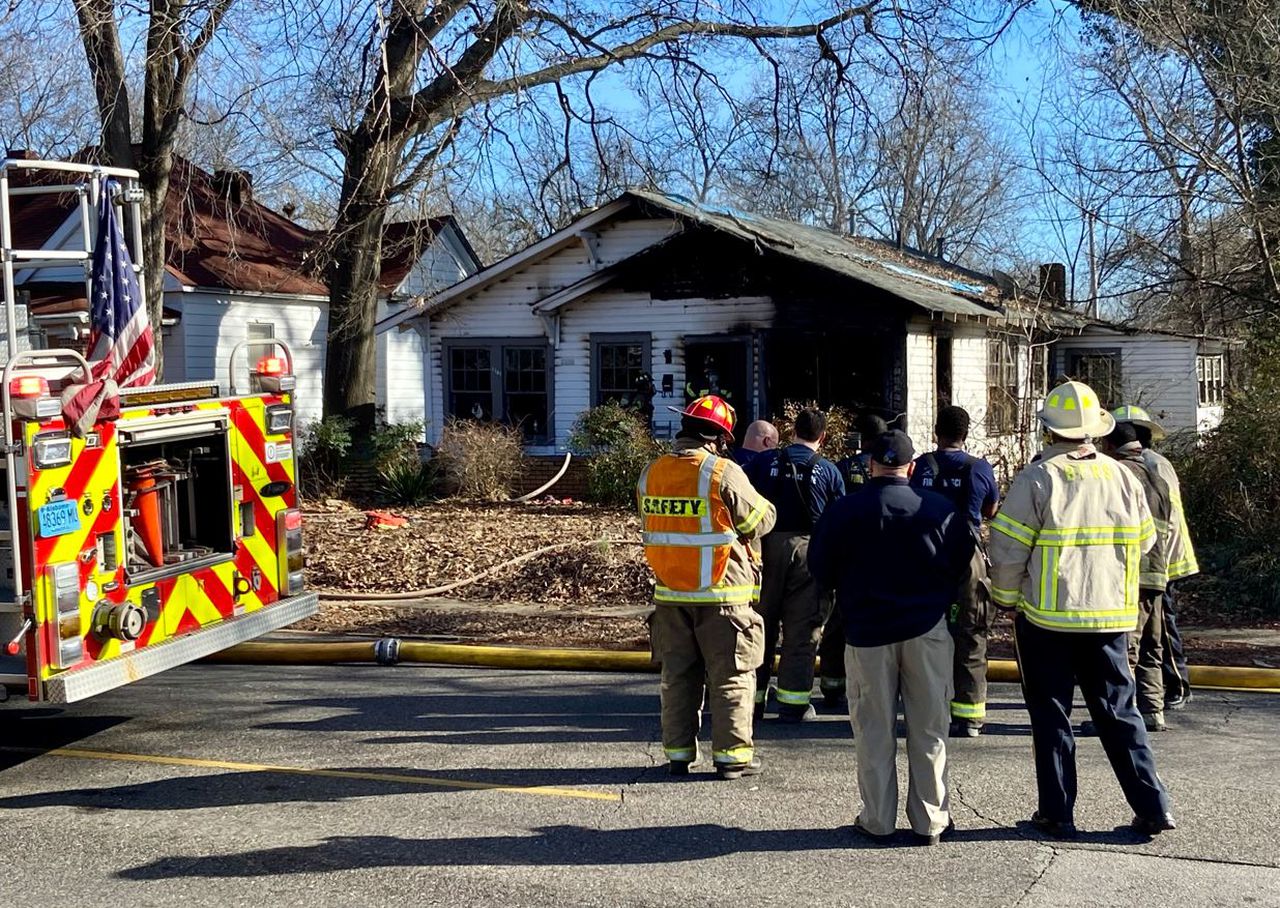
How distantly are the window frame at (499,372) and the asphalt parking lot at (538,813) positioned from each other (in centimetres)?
1380

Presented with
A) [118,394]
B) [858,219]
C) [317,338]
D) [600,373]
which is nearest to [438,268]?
[317,338]

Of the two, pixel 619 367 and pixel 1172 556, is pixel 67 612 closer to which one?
pixel 1172 556

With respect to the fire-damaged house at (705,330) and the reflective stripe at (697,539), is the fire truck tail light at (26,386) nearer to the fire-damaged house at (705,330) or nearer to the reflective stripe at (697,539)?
the reflective stripe at (697,539)

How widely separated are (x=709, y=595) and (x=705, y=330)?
14.6m

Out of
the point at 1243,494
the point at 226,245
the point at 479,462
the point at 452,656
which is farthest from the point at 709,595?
the point at 226,245

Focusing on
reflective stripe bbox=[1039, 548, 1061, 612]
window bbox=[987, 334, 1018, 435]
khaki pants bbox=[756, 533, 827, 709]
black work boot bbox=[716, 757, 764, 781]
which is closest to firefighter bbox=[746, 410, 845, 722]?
khaki pants bbox=[756, 533, 827, 709]

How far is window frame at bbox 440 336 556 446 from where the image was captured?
2212cm

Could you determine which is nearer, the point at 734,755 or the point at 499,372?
the point at 734,755

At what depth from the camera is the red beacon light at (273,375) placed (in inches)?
320

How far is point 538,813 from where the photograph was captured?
6090 mm

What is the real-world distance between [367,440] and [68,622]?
47.3 feet

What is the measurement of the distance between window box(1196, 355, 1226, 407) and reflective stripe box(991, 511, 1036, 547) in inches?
854

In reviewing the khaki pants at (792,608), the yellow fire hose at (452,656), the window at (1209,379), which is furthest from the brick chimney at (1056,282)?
the khaki pants at (792,608)

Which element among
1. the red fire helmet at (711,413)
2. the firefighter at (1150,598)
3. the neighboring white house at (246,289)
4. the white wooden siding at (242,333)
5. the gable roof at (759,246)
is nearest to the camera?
the red fire helmet at (711,413)
